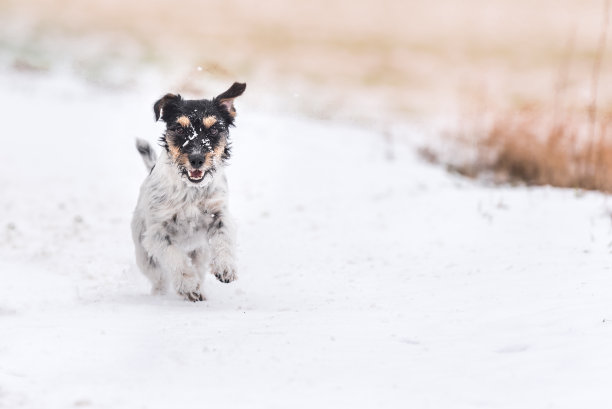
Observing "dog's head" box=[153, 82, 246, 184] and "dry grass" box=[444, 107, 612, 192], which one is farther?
"dry grass" box=[444, 107, 612, 192]

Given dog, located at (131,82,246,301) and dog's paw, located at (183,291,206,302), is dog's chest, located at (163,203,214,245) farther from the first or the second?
dog's paw, located at (183,291,206,302)

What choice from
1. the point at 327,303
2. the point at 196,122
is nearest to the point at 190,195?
the point at 196,122

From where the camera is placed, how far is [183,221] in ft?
19.4

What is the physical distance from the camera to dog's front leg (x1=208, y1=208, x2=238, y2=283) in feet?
18.3

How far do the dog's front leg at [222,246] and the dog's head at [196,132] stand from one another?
0.48 metres

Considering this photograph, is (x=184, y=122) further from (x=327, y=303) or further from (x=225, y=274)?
(x=327, y=303)

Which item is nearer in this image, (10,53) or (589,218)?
(589,218)

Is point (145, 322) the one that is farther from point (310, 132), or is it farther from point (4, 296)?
point (310, 132)

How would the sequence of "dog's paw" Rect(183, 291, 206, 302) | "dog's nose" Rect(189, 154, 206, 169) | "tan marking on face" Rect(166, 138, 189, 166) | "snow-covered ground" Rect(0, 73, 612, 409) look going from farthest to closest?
"dog's paw" Rect(183, 291, 206, 302) → "tan marking on face" Rect(166, 138, 189, 166) → "dog's nose" Rect(189, 154, 206, 169) → "snow-covered ground" Rect(0, 73, 612, 409)

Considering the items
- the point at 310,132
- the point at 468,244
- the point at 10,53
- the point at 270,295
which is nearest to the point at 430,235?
the point at 468,244

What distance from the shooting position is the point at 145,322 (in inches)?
191

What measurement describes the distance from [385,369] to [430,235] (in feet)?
13.0

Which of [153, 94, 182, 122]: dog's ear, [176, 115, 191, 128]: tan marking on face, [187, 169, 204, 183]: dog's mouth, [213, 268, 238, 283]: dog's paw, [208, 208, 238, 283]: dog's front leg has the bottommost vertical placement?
[213, 268, 238, 283]: dog's paw

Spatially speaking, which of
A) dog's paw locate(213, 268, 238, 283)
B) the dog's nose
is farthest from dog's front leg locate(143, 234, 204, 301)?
the dog's nose
